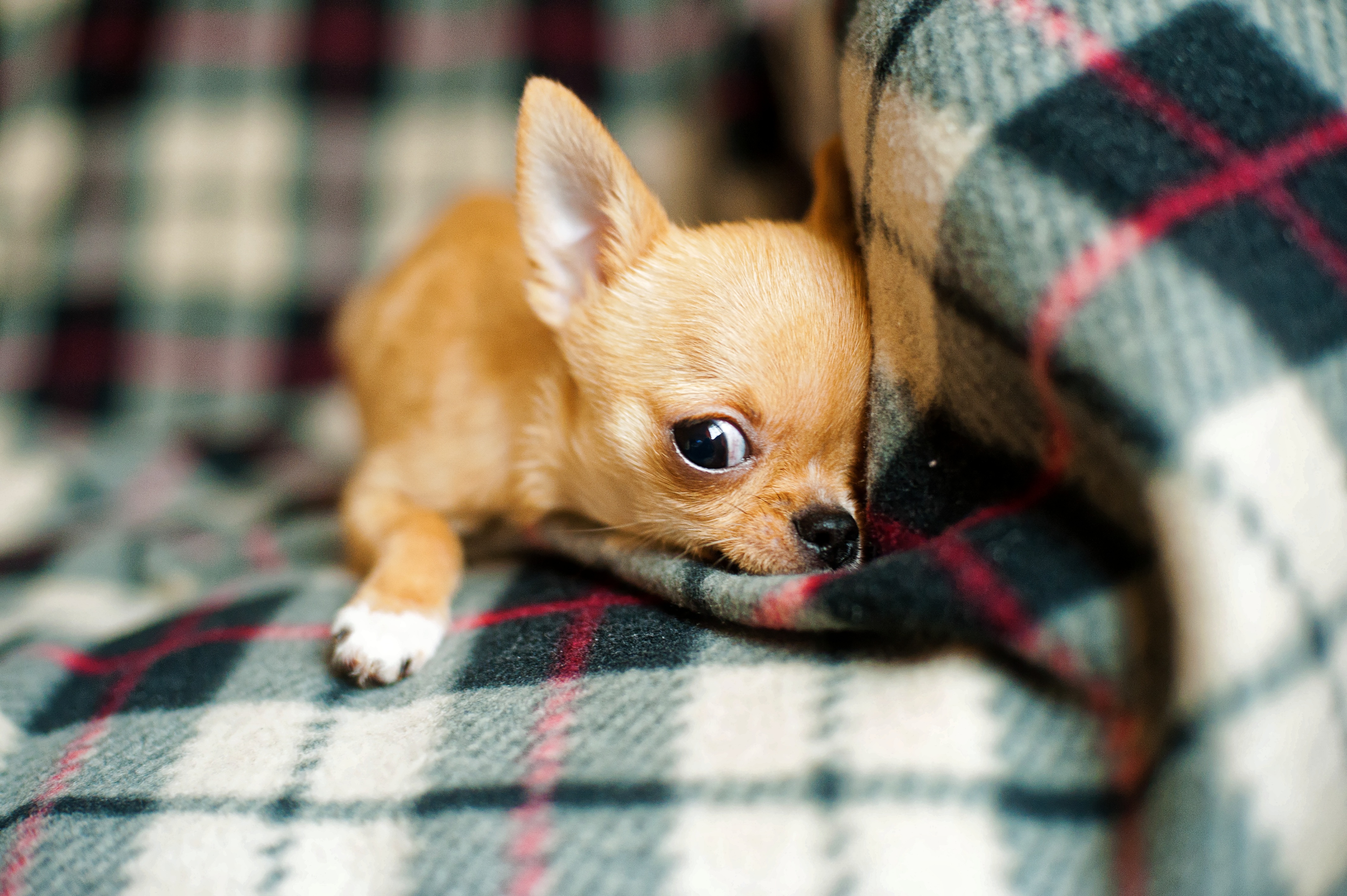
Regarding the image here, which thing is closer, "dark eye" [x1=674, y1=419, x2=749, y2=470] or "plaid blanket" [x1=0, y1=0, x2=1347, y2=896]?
"plaid blanket" [x1=0, y1=0, x2=1347, y2=896]

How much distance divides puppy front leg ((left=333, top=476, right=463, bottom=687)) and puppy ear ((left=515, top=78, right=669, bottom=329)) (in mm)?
411

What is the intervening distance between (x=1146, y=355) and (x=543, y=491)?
0.97 metres

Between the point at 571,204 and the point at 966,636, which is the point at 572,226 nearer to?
the point at 571,204

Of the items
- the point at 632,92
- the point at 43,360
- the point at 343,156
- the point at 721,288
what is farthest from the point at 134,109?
the point at 721,288

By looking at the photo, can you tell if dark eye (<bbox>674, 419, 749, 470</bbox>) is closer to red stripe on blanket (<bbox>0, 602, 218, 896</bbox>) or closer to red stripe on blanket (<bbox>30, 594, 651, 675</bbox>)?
red stripe on blanket (<bbox>30, 594, 651, 675</bbox>)

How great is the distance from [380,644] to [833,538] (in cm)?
58

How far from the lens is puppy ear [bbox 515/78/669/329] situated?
1.22 m

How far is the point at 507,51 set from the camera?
2539mm

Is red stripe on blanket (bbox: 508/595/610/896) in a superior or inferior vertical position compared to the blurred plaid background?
inferior

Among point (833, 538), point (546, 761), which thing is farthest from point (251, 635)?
point (833, 538)

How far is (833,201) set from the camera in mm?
1407

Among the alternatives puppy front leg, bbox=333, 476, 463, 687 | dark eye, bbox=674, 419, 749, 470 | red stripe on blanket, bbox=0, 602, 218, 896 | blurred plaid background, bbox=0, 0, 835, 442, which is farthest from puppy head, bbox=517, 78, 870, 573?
blurred plaid background, bbox=0, 0, 835, 442

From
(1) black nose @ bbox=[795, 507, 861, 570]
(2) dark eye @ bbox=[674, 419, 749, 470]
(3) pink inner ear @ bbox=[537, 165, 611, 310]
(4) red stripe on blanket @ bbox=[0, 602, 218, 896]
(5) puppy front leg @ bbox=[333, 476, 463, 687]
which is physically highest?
(3) pink inner ear @ bbox=[537, 165, 611, 310]

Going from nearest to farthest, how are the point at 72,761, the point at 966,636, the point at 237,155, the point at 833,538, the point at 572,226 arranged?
1. the point at 966,636
2. the point at 72,761
3. the point at 833,538
4. the point at 572,226
5. the point at 237,155
